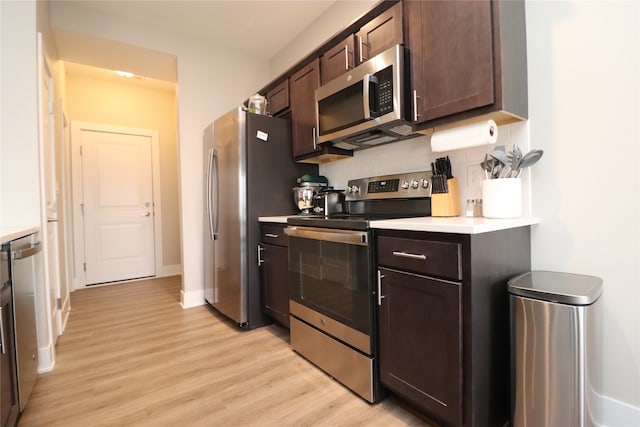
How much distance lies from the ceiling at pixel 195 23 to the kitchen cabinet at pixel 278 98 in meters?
0.68

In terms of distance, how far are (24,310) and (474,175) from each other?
2427mm

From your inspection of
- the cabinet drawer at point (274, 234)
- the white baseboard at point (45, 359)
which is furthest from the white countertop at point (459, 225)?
the white baseboard at point (45, 359)

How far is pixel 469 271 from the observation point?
1171 millimetres

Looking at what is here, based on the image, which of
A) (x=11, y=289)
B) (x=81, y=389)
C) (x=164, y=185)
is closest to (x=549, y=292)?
(x=11, y=289)

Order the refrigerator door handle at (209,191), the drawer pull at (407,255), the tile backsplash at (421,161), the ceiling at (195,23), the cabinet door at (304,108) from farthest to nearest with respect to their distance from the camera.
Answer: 1. the refrigerator door handle at (209,191)
2. the ceiling at (195,23)
3. the cabinet door at (304,108)
4. the tile backsplash at (421,161)
5. the drawer pull at (407,255)

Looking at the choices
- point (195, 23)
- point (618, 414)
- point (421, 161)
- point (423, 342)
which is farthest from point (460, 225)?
point (195, 23)

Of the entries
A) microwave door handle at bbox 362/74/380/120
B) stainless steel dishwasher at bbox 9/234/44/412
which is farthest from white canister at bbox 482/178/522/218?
stainless steel dishwasher at bbox 9/234/44/412

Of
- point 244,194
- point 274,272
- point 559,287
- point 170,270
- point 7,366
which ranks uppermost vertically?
point 244,194

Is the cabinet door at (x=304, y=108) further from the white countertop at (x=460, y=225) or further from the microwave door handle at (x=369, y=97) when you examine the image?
the white countertop at (x=460, y=225)

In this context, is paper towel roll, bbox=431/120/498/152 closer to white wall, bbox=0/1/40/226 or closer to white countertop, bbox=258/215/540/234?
white countertop, bbox=258/215/540/234

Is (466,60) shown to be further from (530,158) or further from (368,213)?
(368,213)

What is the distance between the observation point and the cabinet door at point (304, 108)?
246 cm

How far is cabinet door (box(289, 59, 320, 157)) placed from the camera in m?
2.46

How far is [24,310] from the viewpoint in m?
1.53
